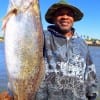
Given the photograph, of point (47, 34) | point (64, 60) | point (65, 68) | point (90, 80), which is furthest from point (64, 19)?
point (90, 80)

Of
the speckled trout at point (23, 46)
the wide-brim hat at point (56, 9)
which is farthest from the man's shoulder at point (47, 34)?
the speckled trout at point (23, 46)

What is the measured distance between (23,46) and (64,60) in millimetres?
1202

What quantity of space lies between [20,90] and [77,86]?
127cm

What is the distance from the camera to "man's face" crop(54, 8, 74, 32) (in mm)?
5691

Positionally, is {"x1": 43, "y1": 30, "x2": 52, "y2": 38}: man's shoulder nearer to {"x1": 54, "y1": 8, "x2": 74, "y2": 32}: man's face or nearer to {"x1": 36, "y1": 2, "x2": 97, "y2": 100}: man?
{"x1": 36, "y1": 2, "x2": 97, "y2": 100}: man

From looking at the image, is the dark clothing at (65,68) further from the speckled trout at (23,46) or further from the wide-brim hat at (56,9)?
the speckled trout at (23,46)

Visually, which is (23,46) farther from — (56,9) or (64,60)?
(56,9)

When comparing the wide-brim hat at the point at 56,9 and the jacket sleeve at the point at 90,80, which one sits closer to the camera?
the wide-brim hat at the point at 56,9

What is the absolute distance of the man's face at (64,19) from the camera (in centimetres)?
569

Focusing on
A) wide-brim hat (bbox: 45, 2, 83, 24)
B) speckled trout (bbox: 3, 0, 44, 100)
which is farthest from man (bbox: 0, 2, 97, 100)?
speckled trout (bbox: 3, 0, 44, 100)

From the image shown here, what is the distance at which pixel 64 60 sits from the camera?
5789 millimetres

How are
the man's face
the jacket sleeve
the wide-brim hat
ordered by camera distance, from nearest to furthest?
the man's face, the wide-brim hat, the jacket sleeve

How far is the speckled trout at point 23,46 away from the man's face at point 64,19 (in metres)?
0.83

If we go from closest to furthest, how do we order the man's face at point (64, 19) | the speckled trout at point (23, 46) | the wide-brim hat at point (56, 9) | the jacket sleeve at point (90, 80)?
the speckled trout at point (23, 46), the man's face at point (64, 19), the wide-brim hat at point (56, 9), the jacket sleeve at point (90, 80)
